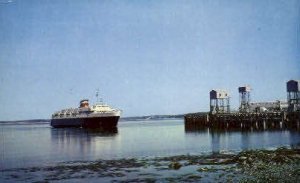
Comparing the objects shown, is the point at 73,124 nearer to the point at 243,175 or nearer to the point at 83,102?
the point at 83,102

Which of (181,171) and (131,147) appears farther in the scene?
(131,147)

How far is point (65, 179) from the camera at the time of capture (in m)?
26.7

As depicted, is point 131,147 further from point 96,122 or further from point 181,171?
point 96,122

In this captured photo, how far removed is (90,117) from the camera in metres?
113

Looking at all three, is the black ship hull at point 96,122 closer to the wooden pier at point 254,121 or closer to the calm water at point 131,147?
the wooden pier at point 254,121

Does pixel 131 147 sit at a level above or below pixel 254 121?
below

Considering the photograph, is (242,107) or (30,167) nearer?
(30,167)

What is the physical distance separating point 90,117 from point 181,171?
87.3m

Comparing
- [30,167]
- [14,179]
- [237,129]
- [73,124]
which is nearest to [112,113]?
[73,124]

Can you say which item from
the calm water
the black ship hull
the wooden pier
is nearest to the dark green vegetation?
the calm water

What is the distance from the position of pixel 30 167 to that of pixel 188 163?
42.5ft

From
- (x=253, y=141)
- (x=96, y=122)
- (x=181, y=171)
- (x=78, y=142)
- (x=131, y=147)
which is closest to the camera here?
(x=181, y=171)

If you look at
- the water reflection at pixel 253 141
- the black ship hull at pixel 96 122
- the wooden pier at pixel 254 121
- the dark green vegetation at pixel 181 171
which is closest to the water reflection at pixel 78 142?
the dark green vegetation at pixel 181 171

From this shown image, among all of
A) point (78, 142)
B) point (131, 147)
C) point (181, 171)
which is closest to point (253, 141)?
point (131, 147)
